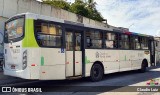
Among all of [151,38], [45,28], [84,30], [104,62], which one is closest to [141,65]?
[151,38]

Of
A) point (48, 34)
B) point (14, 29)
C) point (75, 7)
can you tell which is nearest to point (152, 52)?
point (48, 34)

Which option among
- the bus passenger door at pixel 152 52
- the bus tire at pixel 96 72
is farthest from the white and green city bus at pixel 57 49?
the bus passenger door at pixel 152 52

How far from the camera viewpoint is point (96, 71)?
502 inches

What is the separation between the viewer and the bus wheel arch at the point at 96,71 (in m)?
12.5

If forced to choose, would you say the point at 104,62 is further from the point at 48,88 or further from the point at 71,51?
the point at 48,88

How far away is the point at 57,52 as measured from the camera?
10.2m

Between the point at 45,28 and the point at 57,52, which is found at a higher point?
the point at 45,28

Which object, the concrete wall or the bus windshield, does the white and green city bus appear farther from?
the concrete wall

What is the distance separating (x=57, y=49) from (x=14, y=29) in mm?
1975

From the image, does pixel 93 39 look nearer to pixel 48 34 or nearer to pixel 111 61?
pixel 111 61

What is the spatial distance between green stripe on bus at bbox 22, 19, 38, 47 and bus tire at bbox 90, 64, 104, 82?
4.14 m

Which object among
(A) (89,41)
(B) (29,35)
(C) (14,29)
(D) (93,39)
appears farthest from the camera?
(D) (93,39)

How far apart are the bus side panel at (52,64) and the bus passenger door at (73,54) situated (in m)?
0.49

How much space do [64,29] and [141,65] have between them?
8.60 m
